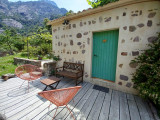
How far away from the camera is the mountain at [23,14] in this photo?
34.0 m

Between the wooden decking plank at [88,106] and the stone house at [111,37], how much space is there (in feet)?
2.40

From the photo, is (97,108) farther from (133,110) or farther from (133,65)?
(133,65)

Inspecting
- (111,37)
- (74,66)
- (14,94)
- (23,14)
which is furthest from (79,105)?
(23,14)

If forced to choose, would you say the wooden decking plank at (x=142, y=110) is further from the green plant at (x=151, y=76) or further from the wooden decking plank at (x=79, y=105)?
the wooden decking plank at (x=79, y=105)

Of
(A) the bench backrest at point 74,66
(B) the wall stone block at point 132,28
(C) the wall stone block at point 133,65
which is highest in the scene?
(B) the wall stone block at point 132,28

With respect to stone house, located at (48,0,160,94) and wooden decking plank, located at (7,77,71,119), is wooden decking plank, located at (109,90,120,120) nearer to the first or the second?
stone house, located at (48,0,160,94)

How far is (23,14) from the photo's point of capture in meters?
45.6

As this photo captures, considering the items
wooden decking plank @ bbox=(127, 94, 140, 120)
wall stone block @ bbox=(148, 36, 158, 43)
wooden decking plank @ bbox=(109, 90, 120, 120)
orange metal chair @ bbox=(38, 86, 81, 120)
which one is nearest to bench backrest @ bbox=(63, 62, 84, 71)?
wooden decking plank @ bbox=(109, 90, 120, 120)

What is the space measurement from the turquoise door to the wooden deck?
2.54 ft

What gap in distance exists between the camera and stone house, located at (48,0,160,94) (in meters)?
2.07

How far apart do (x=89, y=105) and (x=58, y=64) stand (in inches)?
108

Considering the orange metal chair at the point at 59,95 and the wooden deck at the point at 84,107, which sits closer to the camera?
the orange metal chair at the point at 59,95

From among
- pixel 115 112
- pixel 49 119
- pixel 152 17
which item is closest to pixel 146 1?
pixel 152 17

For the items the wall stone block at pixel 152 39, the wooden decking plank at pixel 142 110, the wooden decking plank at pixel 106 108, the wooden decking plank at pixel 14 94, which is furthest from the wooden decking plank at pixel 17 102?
the wall stone block at pixel 152 39
